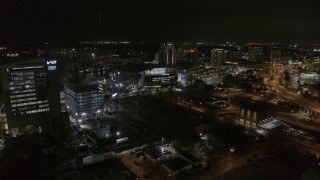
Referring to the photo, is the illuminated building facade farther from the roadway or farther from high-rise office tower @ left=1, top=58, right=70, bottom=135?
the roadway

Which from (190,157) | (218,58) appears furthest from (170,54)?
(190,157)

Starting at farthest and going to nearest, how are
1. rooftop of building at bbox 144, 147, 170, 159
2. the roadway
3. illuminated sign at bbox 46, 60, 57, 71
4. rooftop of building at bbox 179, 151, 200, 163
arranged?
the roadway, illuminated sign at bbox 46, 60, 57, 71, rooftop of building at bbox 144, 147, 170, 159, rooftop of building at bbox 179, 151, 200, 163

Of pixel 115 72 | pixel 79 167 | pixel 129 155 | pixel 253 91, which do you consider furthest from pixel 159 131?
pixel 115 72

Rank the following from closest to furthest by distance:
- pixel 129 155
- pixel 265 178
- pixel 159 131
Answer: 1. pixel 265 178
2. pixel 129 155
3. pixel 159 131

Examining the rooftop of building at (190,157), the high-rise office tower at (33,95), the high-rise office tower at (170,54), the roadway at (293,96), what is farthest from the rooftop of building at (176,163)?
the high-rise office tower at (170,54)

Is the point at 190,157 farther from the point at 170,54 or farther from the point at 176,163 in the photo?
the point at 170,54

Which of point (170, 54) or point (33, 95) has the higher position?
point (170, 54)

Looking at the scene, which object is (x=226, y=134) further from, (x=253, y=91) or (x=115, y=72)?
Result: (x=115, y=72)

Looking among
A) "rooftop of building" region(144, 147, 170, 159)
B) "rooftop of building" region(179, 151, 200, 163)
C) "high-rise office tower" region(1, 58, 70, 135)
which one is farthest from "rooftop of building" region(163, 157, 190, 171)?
"high-rise office tower" region(1, 58, 70, 135)

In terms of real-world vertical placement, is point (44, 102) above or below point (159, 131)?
above
